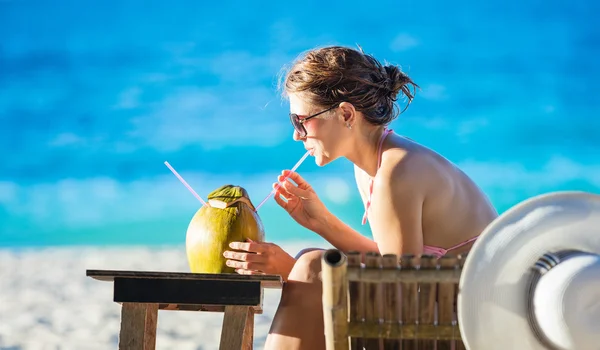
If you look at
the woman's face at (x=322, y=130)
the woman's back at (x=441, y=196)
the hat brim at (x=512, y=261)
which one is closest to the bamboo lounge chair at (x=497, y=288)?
the hat brim at (x=512, y=261)

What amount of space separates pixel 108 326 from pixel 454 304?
21.8 feet

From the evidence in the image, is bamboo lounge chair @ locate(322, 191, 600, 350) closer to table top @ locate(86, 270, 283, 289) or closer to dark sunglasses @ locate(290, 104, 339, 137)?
table top @ locate(86, 270, 283, 289)

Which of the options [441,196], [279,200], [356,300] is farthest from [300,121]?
[356,300]

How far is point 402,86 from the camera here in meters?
2.74

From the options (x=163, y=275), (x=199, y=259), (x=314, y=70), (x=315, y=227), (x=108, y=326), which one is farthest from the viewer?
(x=108, y=326)

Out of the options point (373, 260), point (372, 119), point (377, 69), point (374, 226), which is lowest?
point (373, 260)

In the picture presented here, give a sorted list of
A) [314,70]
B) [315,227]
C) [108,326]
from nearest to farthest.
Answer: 1. [314,70]
2. [315,227]
3. [108,326]

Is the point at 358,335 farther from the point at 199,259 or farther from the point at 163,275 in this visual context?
the point at 199,259

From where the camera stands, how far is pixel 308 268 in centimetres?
213

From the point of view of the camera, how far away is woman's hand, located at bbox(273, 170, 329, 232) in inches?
107

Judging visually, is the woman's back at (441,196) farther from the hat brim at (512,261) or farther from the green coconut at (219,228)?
the hat brim at (512,261)

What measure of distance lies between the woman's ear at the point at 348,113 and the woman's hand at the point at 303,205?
25 cm

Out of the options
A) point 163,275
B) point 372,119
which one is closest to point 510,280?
point 163,275

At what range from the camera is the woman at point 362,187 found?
2129mm
